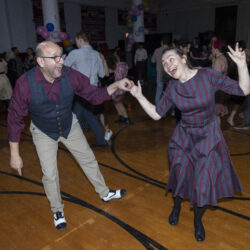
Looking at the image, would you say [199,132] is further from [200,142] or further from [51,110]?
[51,110]

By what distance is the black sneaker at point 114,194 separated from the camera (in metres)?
2.62

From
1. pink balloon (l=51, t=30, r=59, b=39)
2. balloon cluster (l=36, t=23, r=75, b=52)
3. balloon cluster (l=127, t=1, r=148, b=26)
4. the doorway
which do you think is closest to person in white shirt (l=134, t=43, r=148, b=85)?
balloon cluster (l=127, t=1, r=148, b=26)

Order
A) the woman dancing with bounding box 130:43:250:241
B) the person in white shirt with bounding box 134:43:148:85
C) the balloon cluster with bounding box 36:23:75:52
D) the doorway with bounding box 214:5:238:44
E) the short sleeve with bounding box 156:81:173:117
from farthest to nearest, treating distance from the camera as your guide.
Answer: the doorway with bounding box 214:5:238:44 < the person in white shirt with bounding box 134:43:148:85 < the balloon cluster with bounding box 36:23:75:52 < the short sleeve with bounding box 156:81:173:117 < the woman dancing with bounding box 130:43:250:241

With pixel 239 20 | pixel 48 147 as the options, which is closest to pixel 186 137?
pixel 48 147

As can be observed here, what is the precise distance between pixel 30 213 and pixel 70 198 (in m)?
0.42

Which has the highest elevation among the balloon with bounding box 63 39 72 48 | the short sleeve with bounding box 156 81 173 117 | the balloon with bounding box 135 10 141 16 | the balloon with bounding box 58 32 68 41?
the balloon with bounding box 135 10 141 16

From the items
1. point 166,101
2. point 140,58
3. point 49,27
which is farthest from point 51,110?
point 140,58

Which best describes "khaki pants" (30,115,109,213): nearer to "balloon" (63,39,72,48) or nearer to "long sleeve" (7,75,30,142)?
"long sleeve" (7,75,30,142)

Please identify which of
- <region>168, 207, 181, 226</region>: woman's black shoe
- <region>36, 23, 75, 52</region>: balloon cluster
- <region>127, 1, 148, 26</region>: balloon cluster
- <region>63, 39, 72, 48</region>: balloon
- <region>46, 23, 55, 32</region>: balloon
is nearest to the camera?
<region>168, 207, 181, 226</region>: woman's black shoe

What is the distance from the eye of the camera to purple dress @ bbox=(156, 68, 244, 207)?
6.10ft

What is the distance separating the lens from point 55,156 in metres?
2.18

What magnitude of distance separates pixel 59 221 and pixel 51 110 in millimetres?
1006

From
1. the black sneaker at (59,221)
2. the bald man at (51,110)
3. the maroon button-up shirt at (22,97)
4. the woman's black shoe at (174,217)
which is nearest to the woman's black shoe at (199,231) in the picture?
the woman's black shoe at (174,217)

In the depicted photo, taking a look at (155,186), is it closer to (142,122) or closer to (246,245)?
(246,245)
